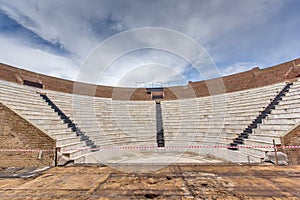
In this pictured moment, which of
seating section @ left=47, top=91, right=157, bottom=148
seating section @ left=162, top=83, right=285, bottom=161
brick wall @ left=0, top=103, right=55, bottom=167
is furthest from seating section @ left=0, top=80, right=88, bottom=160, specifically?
seating section @ left=162, top=83, right=285, bottom=161

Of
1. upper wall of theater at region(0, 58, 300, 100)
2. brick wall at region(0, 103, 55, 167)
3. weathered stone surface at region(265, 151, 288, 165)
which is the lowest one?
weathered stone surface at region(265, 151, 288, 165)

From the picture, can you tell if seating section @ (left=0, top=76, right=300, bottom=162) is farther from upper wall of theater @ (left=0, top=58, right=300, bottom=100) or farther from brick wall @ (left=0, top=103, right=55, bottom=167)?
upper wall of theater @ (left=0, top=58, right=300, bottom=100)

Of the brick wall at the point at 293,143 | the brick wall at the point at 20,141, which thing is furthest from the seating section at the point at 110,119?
the brick wall at the point at 293,143

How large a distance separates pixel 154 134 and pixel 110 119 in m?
3.66

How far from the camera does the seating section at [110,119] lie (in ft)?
31.7

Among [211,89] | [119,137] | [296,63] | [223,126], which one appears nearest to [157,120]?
[119,137]

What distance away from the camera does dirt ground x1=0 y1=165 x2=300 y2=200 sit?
7.85 feet

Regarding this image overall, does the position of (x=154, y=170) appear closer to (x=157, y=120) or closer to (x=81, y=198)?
(x=81, y=198)

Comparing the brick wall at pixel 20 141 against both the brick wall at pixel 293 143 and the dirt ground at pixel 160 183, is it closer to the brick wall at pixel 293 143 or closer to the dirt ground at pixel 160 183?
the dirt ground at pixel 160 183

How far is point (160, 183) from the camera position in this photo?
2.84m

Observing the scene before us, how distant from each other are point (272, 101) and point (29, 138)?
12.3 meters

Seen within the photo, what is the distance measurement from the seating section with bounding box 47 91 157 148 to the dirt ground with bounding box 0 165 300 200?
215 inches

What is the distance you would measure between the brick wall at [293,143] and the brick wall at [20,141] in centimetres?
826

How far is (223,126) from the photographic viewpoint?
9250mm
